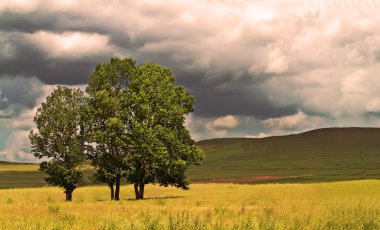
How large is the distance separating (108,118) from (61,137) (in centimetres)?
803

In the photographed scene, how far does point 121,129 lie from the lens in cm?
5297

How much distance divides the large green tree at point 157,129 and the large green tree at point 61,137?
758 centimetres

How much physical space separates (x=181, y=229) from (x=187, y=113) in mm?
43879

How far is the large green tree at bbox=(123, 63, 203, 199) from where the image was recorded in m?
52.9

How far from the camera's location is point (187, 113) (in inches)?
2293

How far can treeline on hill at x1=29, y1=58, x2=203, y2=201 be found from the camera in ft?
176

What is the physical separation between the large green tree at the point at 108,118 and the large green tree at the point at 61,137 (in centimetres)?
210

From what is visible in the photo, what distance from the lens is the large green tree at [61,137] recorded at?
59.0m

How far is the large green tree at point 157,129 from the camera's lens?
52.9 m

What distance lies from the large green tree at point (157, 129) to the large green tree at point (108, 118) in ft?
3.25

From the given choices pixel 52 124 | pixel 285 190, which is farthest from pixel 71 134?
pixel 285 190

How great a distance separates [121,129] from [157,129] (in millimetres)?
3763

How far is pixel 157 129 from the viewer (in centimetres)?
5331

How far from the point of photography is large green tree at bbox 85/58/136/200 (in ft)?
177
